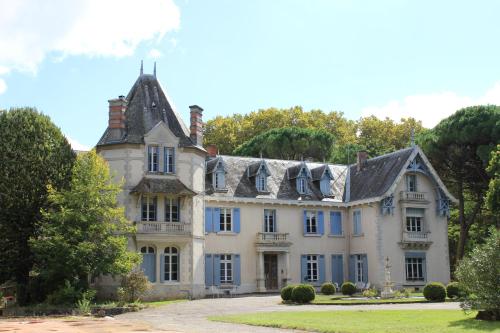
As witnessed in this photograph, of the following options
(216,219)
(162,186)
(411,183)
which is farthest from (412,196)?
(162,186)

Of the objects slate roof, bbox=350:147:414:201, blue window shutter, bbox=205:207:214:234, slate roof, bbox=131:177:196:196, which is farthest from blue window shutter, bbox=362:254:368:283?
slate roof, bbox=131:177:196:196

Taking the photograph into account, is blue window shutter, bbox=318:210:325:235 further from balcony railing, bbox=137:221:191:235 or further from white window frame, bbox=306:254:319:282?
balcony railing, bbox=137:221:191:235

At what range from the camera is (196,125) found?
121 feet

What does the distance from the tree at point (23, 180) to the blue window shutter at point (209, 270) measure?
402 inches

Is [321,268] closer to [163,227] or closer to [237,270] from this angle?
[237,270]

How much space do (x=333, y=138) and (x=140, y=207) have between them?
32325 mm

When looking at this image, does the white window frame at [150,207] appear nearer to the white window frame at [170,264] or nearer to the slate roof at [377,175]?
the white window frame at [170,264]

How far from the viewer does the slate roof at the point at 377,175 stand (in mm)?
40875

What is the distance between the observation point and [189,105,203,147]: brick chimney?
121 ft

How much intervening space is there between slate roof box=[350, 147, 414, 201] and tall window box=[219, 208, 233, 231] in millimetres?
8900

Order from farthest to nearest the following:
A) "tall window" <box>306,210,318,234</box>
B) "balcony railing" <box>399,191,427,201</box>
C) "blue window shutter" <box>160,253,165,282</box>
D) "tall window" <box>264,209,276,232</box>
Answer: "tall window" <box>306,210,318,234</box>
"balcony railing" <box>399,191,427,201</box>
"tall window" <box>264,209,276,232</box>
"blue window shutter" <box>160,253,165,282</box>

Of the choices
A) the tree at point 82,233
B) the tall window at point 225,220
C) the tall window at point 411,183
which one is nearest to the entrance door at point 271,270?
the tall window at point 225,220

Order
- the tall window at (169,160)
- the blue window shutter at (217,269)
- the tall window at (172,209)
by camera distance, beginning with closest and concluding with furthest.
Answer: the tall window at (172,209) → the tall window at (169,160) → the blue window shutter at (217,269)

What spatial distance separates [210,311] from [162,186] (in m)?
9.92
